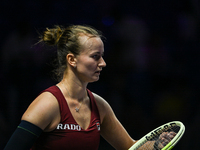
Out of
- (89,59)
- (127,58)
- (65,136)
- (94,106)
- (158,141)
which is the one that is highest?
(89,59)

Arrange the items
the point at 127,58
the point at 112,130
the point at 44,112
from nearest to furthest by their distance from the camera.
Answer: the point at 44,112 → the point at 112,130 → the point at 127,58

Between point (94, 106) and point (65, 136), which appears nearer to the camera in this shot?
point (65, 136)

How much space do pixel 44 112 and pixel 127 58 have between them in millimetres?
2805

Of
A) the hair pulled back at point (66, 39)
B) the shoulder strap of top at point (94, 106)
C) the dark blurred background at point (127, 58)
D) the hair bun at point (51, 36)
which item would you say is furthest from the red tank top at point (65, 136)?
the dark blurred background at point (127, 58)

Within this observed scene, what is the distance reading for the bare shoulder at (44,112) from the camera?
1.85 m

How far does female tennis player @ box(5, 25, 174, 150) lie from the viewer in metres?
1.87

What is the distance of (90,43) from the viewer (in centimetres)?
214

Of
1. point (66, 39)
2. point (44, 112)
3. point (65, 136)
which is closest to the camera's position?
point (44, 112)

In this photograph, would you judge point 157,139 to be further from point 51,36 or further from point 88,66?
point 51,36

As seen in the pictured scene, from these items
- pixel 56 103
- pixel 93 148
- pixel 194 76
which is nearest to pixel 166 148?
pixel 93 148

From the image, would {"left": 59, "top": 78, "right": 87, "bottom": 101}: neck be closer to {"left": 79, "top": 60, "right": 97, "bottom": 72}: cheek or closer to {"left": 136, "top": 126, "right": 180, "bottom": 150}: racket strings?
{"left": 79, "top": 60, "right": 97, "bottom": 72}: cheek

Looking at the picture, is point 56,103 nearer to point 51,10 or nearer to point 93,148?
point 93,148

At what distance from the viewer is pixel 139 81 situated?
14.7 ft

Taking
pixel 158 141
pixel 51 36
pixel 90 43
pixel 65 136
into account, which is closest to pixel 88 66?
pixel 90 43
